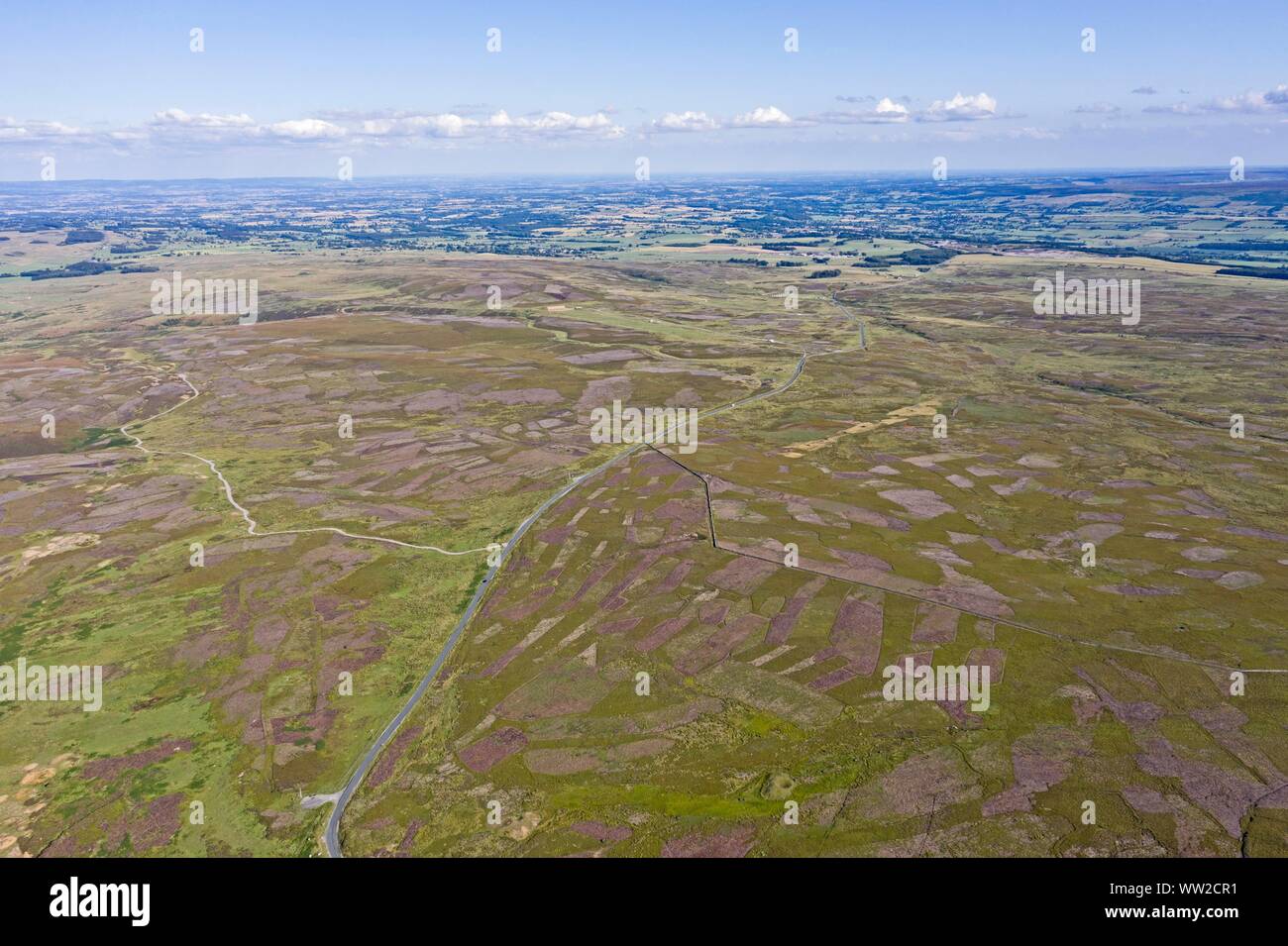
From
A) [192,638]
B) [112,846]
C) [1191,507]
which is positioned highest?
[1191,507]

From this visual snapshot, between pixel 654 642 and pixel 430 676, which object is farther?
pixel 654 642

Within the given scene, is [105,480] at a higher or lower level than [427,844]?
higher

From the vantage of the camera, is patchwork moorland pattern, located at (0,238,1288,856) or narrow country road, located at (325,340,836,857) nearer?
patchwork moorland pattern, located at (0,238,1288,856)

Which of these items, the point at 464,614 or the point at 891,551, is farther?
the point at 891,551

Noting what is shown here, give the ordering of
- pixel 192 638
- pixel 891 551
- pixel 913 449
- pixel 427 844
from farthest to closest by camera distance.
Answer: pixel 913 449 → pixel 891 551 → pixel 192 638 → pixel 427 844

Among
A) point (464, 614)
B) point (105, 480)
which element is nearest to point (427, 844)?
point (464, 614)

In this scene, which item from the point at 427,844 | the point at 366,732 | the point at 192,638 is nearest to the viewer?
the point at 427,844

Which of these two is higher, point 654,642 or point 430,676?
point 654,642

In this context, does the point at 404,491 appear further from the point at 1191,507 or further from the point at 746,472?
the point at 1191,507

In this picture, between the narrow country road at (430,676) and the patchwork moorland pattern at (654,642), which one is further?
the narrow country road at (430,676)
